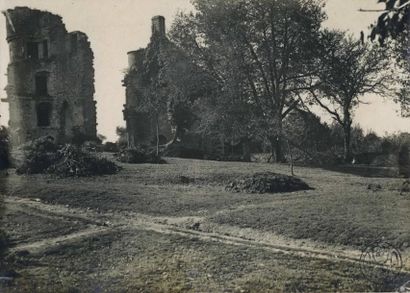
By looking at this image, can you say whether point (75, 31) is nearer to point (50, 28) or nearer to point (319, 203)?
point (50, 28)

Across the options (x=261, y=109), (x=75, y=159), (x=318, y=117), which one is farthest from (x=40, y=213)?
(x=318, y=117)

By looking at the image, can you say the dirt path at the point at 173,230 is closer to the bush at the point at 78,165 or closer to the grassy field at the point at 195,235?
the grassy field at the point at 195,235

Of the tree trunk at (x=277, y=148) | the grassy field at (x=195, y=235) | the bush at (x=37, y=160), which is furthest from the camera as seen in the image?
the tree trunk at (x=277, y=148)

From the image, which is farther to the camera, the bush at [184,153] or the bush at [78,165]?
the bush at [184,153]

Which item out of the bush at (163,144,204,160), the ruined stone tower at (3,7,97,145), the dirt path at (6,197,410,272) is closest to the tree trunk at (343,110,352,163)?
the bush at (163,144,204,160)

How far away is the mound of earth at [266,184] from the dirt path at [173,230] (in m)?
3.61

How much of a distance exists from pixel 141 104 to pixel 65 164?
15373 millimetres

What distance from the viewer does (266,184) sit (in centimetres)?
1575

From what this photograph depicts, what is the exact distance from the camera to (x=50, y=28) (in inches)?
1329

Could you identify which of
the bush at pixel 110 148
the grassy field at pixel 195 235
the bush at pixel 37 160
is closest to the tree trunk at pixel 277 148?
the grassy field at pixel 195 235

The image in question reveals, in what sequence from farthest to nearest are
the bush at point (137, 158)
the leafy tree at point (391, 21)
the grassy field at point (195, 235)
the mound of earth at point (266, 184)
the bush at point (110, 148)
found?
the bush at point (110, 148) < the bush at point (137, 158) < the mound of earth at point (266, 184) < the grassy field at point (195, 235) < the leafy tree at point (391, 21)

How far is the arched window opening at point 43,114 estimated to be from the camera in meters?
34.3

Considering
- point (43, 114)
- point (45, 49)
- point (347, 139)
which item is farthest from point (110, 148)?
point (347, 139)

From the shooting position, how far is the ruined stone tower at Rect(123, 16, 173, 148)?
33094mm
